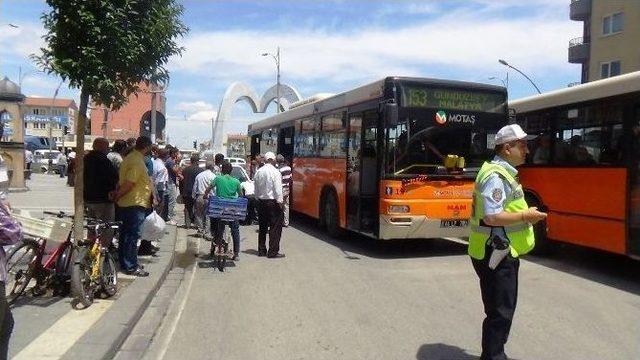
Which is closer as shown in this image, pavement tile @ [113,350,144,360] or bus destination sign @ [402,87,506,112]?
pavement tile @ [113,350,144,360]

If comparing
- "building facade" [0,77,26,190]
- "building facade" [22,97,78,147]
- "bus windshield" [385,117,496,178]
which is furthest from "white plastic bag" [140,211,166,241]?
"building facade" [22,97,78,147]

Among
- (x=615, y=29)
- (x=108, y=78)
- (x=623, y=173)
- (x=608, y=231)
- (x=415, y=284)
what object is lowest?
(x=415, y=284)

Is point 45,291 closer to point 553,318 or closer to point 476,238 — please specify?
point 476,238

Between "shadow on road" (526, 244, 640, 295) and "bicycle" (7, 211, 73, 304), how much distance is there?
699cm

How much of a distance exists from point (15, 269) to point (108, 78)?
235cm

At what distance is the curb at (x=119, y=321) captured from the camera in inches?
204

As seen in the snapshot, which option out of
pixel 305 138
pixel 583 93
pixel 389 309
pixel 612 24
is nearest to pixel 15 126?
pixel 305 138

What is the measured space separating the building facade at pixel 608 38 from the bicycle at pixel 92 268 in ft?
119

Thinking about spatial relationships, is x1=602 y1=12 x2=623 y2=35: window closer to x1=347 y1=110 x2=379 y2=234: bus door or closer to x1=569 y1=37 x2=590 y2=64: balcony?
x1=569 y1=37 x2=590 y2=64: balcony

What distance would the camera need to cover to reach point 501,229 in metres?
4.62

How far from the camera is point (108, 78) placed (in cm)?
722

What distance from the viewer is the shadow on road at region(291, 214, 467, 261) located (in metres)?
11.6

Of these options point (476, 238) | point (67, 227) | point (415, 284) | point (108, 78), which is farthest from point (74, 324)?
point (415, 284)

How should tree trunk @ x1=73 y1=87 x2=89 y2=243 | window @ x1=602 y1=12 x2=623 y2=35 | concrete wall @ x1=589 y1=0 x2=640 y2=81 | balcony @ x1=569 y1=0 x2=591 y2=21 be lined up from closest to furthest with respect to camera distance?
tree trunk @ x1=73 y1=87 x2=89 y2=243 < concrete wall @ x1=589 y1=0 x2=640 y2=81 < window @ x1=602 y1=12 x2=623 y2=35 < balcony @ x1=569 y1=0 x2=591 y2=21
